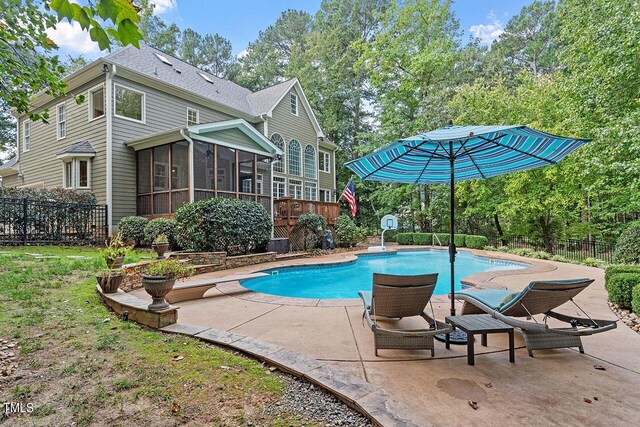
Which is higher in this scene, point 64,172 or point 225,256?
point 64,172

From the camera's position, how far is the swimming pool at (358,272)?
7965 millimetres

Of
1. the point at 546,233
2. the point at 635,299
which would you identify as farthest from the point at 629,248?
the point at 546,233

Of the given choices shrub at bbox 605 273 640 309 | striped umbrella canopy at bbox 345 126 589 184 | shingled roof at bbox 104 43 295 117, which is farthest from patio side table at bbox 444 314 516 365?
shingled roof at bbox 104 43 295 117

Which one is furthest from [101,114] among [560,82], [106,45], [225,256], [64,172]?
[560,82]

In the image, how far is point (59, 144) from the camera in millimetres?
14125

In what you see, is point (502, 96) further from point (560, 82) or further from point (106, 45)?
point (106, 45)

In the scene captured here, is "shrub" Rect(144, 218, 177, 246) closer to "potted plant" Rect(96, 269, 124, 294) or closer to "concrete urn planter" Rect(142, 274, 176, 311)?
"potted plant" Rect(96, 269, 124, 294)

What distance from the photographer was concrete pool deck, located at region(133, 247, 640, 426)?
2240 mm

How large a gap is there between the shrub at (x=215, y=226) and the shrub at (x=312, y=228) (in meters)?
3.81

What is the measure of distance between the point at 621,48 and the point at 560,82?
2563mm

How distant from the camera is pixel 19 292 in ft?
15.6

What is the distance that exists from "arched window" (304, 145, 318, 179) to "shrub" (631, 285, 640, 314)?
16745mm

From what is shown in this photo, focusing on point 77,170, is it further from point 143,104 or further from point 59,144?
point 143,104

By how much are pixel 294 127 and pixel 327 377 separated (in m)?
18.0
